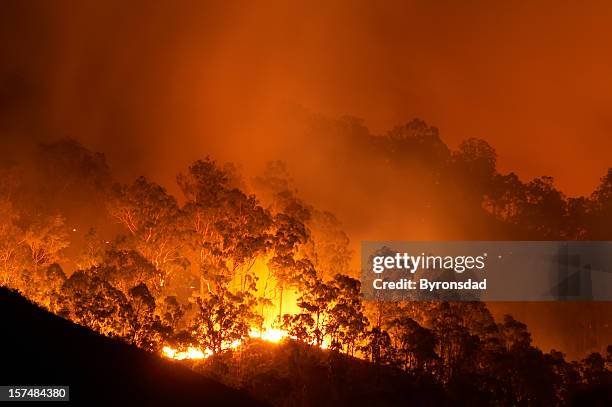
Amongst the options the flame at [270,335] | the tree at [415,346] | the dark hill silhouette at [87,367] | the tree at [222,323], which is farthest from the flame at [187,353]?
the dark hill silhouette at [87,367]

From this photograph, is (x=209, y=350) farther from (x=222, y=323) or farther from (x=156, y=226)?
(x=156, y=226)

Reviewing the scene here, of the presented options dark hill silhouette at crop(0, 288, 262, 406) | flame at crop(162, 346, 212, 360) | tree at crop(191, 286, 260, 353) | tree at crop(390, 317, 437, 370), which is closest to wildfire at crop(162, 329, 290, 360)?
flame at crop(162, 346, 212, 360)

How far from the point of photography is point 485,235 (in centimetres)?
5453

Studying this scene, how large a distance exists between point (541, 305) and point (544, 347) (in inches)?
114

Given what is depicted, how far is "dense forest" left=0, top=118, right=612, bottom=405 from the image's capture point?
23672 mm

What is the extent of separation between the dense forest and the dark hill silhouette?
671 centimetres

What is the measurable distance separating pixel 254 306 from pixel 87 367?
1464cm

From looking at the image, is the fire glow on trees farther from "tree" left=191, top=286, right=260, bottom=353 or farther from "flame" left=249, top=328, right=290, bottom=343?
"tree" left=191, top=286, right=260, bottom=353

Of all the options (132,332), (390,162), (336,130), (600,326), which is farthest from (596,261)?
(132,332)

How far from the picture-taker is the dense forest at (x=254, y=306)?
2367cm

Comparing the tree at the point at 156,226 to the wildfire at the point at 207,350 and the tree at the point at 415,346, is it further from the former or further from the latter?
the tree at the point at 415,346

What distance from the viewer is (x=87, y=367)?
1363 centimetres

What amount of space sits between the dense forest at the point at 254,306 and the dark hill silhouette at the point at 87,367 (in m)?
6.71

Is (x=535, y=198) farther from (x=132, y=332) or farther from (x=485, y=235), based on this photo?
(x=132, y=332)
